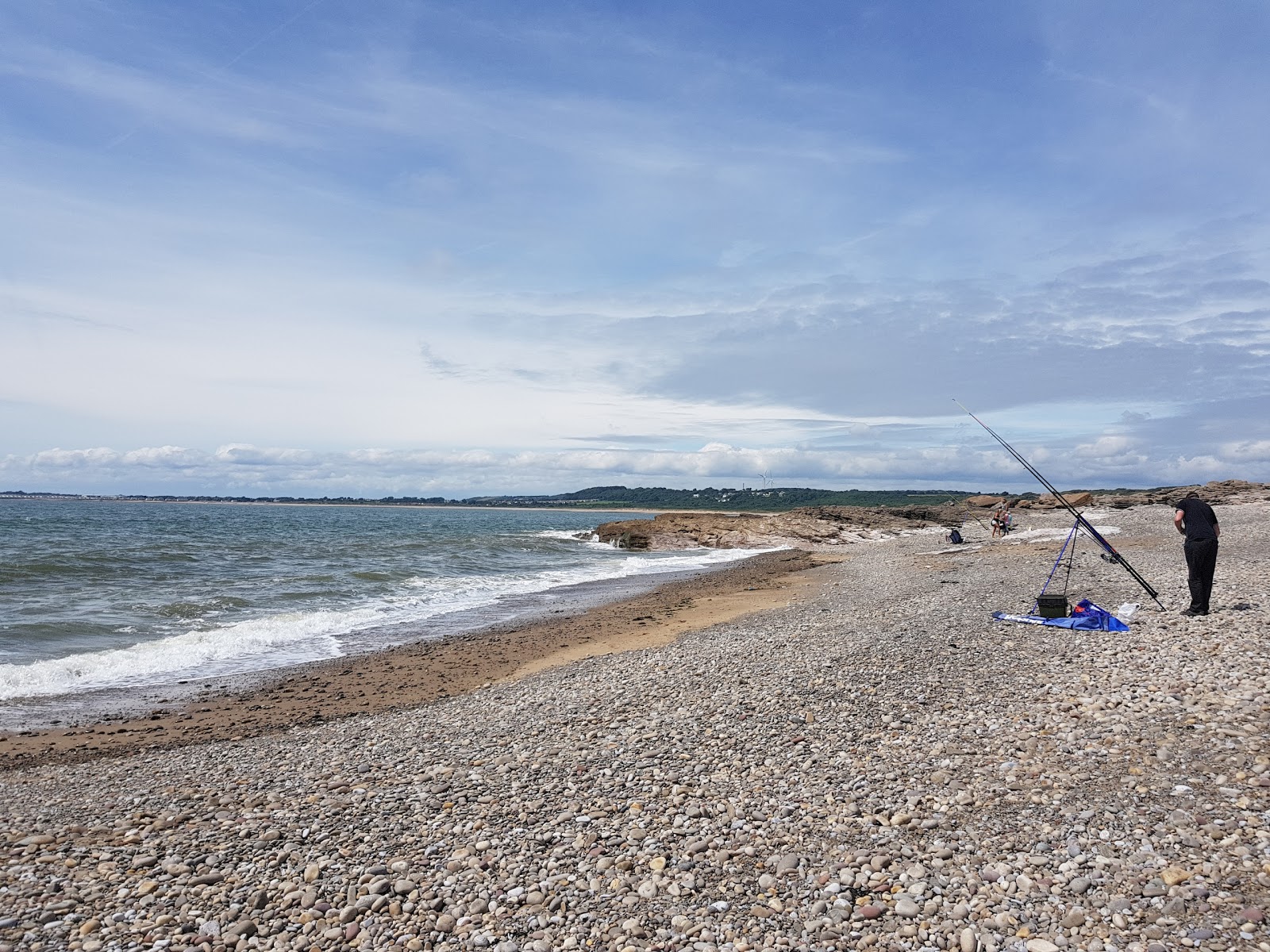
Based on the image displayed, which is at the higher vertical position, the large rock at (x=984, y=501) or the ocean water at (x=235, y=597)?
the large rock at (x=984, y=501)

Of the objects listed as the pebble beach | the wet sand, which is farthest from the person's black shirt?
the wet sand

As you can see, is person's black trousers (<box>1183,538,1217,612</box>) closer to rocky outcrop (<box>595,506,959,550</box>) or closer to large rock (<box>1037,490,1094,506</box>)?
rocky outcrop (<box>595,506,959,550</box>)

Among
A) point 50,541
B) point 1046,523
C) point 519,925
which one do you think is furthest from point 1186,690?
point 50,541

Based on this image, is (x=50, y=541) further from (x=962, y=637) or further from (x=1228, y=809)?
(x=1228, y=809)

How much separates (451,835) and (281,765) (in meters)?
3.33

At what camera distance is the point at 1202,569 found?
38.8ft

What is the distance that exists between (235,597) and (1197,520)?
2461 cm

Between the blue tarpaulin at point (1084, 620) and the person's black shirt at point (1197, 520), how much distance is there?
1.77 metres

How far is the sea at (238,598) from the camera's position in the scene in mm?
15016

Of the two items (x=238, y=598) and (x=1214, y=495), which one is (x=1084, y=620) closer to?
(x=238, y=598)

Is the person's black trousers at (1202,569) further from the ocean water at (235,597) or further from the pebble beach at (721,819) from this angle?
the ocean water at (235,597)

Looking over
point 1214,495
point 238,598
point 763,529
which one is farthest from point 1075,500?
point 238,598

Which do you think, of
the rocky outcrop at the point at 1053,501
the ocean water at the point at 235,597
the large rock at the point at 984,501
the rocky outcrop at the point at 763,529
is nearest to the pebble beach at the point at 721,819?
the ocean water at the point at 235,597

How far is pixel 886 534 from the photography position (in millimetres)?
52531
